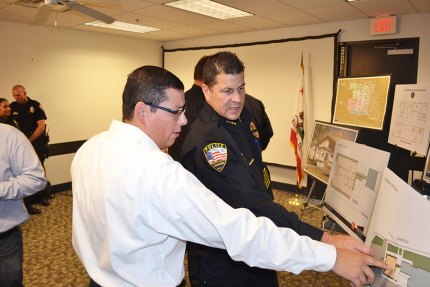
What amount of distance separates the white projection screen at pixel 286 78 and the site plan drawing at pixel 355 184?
11.8 ft

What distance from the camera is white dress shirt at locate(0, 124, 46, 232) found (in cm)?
179

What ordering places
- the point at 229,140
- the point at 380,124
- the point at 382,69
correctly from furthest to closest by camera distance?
the point at 382,69, the point at 380,124, the point at 229,140

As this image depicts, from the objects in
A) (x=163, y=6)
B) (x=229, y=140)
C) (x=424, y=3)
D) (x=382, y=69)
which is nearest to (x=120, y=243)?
(x=229, y=140)

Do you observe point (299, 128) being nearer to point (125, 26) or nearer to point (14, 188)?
point (125, 26)

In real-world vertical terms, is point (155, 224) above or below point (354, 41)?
below

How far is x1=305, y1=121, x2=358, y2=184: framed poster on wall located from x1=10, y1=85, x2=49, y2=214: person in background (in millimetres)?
3900

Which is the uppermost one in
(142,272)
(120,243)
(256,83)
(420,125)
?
(256,83)

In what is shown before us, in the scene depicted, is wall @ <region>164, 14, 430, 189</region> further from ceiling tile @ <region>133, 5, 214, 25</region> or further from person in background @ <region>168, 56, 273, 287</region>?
person in background @ <region>168, 56, 273, 287</region>

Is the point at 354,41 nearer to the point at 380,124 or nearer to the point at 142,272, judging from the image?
the point at 380,124

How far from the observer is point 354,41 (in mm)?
4770

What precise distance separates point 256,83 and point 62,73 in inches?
134

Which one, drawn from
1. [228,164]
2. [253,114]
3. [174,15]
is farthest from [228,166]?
[174,15]

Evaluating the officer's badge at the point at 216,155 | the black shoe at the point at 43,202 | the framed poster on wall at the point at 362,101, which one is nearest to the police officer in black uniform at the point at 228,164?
the officer's badge at the point at 216,155

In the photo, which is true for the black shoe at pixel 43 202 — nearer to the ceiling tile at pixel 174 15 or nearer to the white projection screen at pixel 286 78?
the ceiling tile at pixel 174 15
